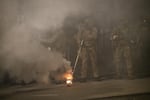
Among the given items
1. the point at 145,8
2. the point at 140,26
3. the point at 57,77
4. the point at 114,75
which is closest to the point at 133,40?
the point at 140,26

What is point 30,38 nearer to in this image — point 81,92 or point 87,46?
point 87,46

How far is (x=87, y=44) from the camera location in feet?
28.5

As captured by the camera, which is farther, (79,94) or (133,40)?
(133,40)

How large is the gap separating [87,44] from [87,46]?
80 mm

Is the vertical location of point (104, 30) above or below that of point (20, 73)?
above

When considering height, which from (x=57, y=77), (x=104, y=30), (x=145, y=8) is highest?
(x=145, y=8)

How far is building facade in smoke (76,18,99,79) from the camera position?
28.4 feet

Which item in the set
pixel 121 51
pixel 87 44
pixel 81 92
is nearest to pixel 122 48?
pixel 121 51

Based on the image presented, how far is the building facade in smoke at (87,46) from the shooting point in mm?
8664

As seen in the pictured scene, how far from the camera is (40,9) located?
859cm

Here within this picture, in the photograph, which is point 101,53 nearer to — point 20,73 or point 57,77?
point 57,77

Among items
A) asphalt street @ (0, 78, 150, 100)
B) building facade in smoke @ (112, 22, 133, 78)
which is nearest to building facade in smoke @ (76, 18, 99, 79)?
building facade in smoke @ (112, 22, 133, 78)

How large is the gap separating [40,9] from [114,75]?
3.25 metres

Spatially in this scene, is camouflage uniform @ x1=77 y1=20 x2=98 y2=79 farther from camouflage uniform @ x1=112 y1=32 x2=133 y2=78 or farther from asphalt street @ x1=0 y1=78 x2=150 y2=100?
asphalt street @ x1=0 y1=78 x2=150 y2=100
